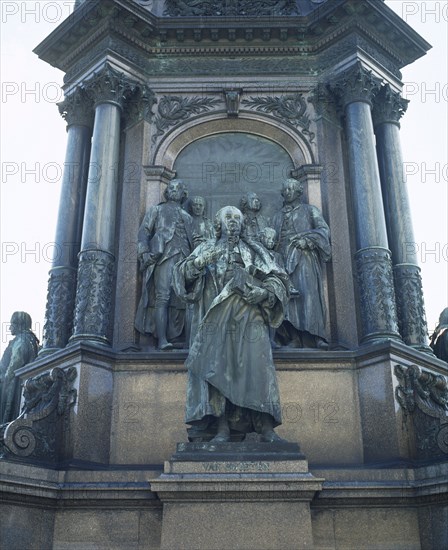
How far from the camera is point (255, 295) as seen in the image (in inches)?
373

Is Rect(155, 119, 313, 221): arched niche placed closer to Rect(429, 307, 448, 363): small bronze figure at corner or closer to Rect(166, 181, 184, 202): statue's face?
Rect(166, 181, 184, 202): statue's face

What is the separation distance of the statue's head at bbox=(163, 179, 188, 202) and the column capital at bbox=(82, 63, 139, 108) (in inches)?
73.2

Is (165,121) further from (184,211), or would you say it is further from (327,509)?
(327,509)

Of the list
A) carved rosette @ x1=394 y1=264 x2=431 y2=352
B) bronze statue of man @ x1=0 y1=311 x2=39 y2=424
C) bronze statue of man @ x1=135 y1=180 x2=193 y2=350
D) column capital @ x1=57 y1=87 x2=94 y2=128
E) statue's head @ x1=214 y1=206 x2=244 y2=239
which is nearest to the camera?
statue's head @ x1=214 y1=206 x2=244 y2=239

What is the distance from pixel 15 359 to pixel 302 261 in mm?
5321

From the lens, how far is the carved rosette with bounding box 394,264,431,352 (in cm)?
1240

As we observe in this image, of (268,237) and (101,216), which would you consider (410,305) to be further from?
(101,216)

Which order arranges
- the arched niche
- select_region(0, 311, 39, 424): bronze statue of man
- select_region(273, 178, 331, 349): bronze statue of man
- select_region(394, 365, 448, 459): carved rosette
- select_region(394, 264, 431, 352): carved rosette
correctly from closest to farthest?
select_region(394, 365, 448, 459): carved rosette, select_region(273, 178, 331, 349): bronze statue of man, select_region(394, 264, 431, 352): carved rosette, select_region(0, 311, 39, 424): bronze statue of man, the arched niche

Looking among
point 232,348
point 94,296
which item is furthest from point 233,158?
point 232,348

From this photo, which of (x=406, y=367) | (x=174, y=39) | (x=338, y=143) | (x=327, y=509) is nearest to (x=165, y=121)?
(x=174, y=39)

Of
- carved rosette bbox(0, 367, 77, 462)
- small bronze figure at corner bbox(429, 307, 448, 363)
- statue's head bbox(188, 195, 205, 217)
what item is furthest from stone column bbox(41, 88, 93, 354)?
small bronze figure at corner bbox(429, 307, 448, 363)

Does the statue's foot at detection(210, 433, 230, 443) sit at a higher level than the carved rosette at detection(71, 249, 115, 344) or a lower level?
lower

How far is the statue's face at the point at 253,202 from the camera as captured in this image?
13.3 meters

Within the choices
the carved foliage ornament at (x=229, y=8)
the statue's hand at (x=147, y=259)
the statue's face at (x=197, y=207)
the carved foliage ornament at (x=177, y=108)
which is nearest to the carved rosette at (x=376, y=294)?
the statue's face at (x=197, y=207)
